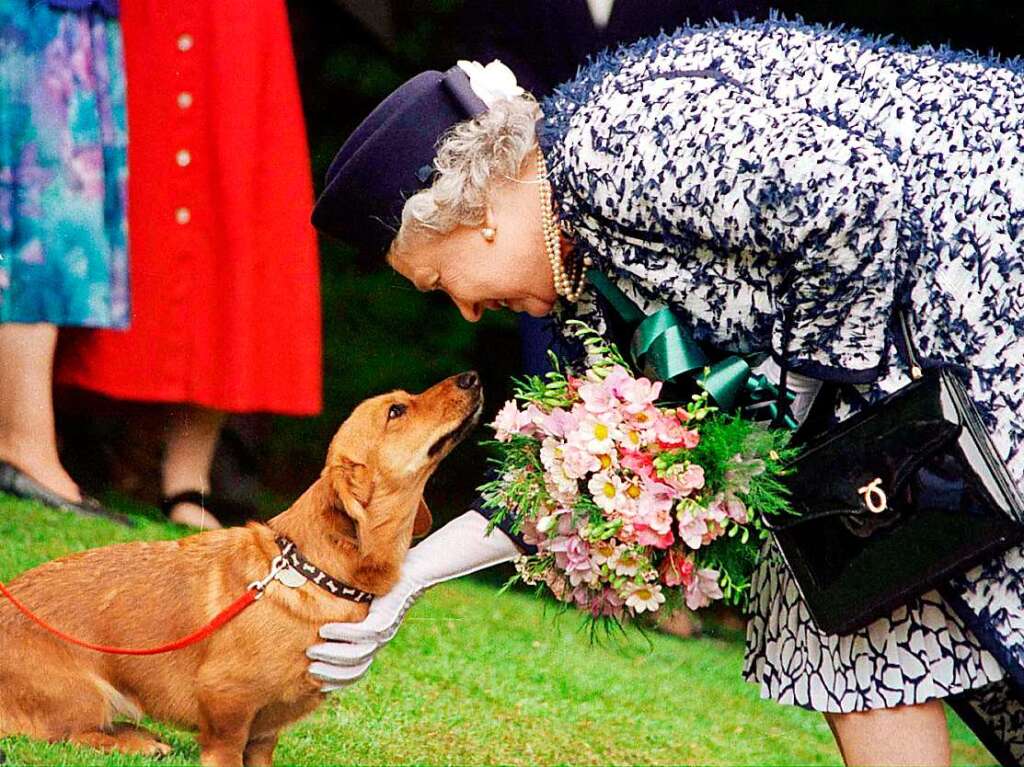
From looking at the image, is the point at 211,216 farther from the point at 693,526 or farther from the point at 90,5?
the point at 693,526

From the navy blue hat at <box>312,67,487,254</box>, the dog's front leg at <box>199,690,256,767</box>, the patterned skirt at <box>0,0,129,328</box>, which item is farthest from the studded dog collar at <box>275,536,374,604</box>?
the navy blue hat at <box>312,67,487,254</box>

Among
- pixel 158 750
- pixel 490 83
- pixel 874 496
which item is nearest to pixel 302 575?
pixel 158 750

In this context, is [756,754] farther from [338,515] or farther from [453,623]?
[338,515]

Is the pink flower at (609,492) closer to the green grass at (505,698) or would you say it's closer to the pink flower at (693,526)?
the pink flower at (693,526)

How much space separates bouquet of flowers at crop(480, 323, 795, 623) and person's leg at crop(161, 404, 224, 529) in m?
0.74

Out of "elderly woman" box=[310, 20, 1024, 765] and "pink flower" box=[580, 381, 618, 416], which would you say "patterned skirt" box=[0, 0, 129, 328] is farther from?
"pink flower" box=[580, 381, 618, 416]

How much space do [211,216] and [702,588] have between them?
49.1 inches

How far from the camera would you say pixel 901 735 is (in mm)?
2154

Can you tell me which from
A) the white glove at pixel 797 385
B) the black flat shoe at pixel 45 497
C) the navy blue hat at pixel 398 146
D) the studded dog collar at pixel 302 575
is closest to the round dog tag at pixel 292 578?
the studded dog collar at pixel 302 575

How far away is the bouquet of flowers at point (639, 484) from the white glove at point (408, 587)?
384 millimetres

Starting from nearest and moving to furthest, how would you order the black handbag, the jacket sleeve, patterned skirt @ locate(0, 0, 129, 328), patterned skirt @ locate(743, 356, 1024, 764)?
the jacket sleeve
the black handbag
patterned skirt @ locate(743, 356, 1024, 764)
patterned skirt @ locate(0, 0, 129, 328)

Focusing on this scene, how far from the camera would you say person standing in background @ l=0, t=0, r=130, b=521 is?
2.41 metres


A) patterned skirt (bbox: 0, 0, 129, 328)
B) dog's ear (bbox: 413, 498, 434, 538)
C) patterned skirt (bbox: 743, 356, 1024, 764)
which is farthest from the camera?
dog's ear (bbox: 413, 498, 434, 538)

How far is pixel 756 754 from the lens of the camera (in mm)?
3221
